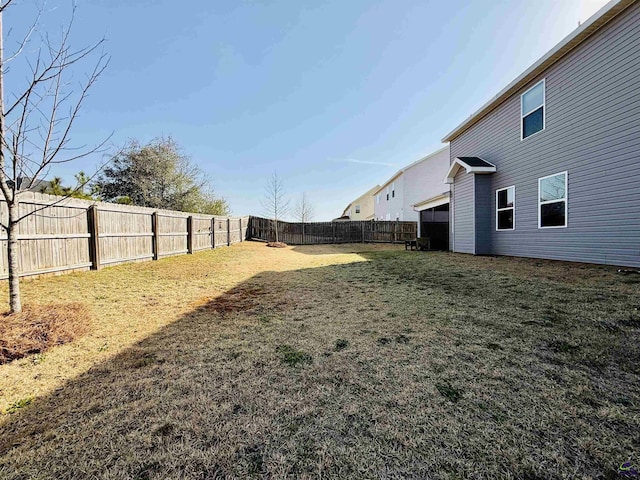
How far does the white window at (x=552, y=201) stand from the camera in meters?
6.94

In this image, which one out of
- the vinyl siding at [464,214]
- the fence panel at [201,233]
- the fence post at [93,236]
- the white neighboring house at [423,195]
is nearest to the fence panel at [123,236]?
the fence post at [93,236]

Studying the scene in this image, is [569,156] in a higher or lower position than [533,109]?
lower

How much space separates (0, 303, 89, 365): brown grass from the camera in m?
2.53

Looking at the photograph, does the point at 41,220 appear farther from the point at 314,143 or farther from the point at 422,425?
the point at 314,143

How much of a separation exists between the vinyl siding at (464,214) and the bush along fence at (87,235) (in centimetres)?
1083

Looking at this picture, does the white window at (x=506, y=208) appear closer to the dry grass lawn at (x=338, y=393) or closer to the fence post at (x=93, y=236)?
the dry grass lawn at (x=338, y=393)

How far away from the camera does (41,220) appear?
5348mm

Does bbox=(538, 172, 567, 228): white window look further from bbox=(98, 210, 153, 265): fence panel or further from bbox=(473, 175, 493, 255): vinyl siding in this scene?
bbox=(98, 210, 153, 265): fence panel

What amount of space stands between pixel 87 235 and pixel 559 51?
12.2 metres

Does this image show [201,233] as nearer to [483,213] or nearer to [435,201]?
[435,201]

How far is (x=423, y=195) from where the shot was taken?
2005 cm

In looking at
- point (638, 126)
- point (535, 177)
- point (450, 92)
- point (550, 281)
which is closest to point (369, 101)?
point (450, 92)

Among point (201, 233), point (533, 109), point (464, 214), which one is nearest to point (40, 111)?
point (201, 233)

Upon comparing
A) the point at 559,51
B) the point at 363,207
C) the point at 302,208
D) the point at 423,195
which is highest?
the point at 559,51
